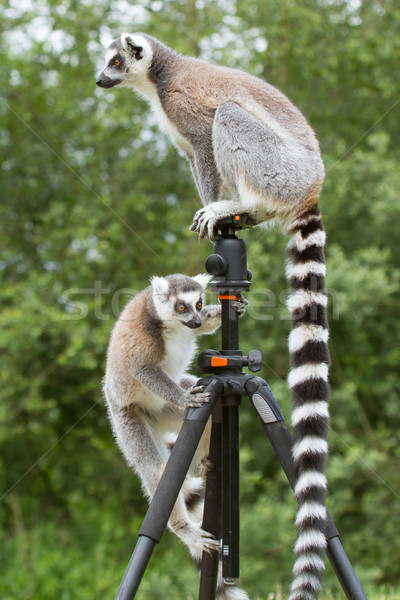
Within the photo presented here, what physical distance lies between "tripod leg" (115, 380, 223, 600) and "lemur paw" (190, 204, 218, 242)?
63 cm

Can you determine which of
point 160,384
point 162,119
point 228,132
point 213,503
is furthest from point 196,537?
point 162,119

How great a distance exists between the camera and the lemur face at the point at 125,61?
3.14 metres

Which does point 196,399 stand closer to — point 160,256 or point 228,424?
point 228,424

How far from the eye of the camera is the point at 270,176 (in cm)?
276

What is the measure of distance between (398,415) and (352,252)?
193 centimetres

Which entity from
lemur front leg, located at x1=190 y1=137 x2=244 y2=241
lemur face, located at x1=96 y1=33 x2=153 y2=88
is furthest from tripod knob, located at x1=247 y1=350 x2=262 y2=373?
lemur face, located at x1=96 y1=33 x2=153 y2=88

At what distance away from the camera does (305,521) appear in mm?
2020

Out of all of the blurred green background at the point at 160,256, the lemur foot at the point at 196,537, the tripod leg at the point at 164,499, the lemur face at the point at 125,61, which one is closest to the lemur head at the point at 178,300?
the tripod leg at the point at 164,499

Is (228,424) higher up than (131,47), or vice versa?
(131,47)

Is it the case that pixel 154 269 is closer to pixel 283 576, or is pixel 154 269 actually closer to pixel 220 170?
pixel 283 576

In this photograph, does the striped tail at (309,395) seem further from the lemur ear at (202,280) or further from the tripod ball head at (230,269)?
the lemur ear at (202,280)

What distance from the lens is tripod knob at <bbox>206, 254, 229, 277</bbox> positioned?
7.44 feet

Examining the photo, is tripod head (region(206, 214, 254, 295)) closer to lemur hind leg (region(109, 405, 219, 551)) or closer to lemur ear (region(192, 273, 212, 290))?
lemur ear (region(192, 273, 212, 290))

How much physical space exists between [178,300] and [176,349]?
0.25 m
